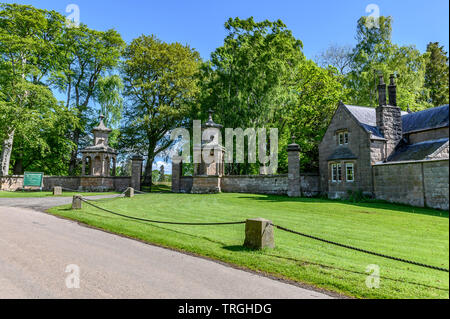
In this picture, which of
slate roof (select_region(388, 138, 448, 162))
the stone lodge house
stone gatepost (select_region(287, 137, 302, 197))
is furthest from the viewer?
stone gatepost (select_region(287, 137, 302, 197))

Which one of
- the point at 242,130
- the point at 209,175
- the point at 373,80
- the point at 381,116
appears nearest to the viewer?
the point at 381,116

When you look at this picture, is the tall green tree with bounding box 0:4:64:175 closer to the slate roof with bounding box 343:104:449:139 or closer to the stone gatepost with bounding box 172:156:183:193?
the stone gatepost with bounding box 172:156:183:193

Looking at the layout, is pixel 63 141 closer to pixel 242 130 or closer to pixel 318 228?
pixel 242 130

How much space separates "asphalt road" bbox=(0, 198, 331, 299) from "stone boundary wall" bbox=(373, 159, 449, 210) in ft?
38.1

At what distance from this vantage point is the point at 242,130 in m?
29.2

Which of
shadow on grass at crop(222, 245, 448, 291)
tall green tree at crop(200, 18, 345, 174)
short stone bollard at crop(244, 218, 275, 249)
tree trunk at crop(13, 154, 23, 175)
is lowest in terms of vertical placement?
shadow on grass at crop(222, 245, 448, 291)

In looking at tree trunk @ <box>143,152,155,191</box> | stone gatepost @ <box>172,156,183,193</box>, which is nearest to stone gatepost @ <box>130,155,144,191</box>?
stone gatepost @ <box>172,156,183,193</box>

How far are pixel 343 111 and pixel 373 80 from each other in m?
12.1

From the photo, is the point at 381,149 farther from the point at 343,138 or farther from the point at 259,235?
the point at 259,235

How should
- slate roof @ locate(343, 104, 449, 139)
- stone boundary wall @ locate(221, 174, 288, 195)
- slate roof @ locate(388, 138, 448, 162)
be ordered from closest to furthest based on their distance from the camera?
slate roof @ locate(388, 138, 448, 162)
slate roof @ locate(343, 104, 449, 139)
stone boundary wall @ locate(221, 174, 288, 195)

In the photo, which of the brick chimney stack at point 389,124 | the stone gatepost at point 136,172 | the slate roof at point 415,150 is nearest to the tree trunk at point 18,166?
the stone gatepost at point 136,172

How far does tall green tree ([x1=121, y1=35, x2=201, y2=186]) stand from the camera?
120 ft

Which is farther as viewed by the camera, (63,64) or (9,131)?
(63,64)

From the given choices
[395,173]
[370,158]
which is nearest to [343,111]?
[370,158]
